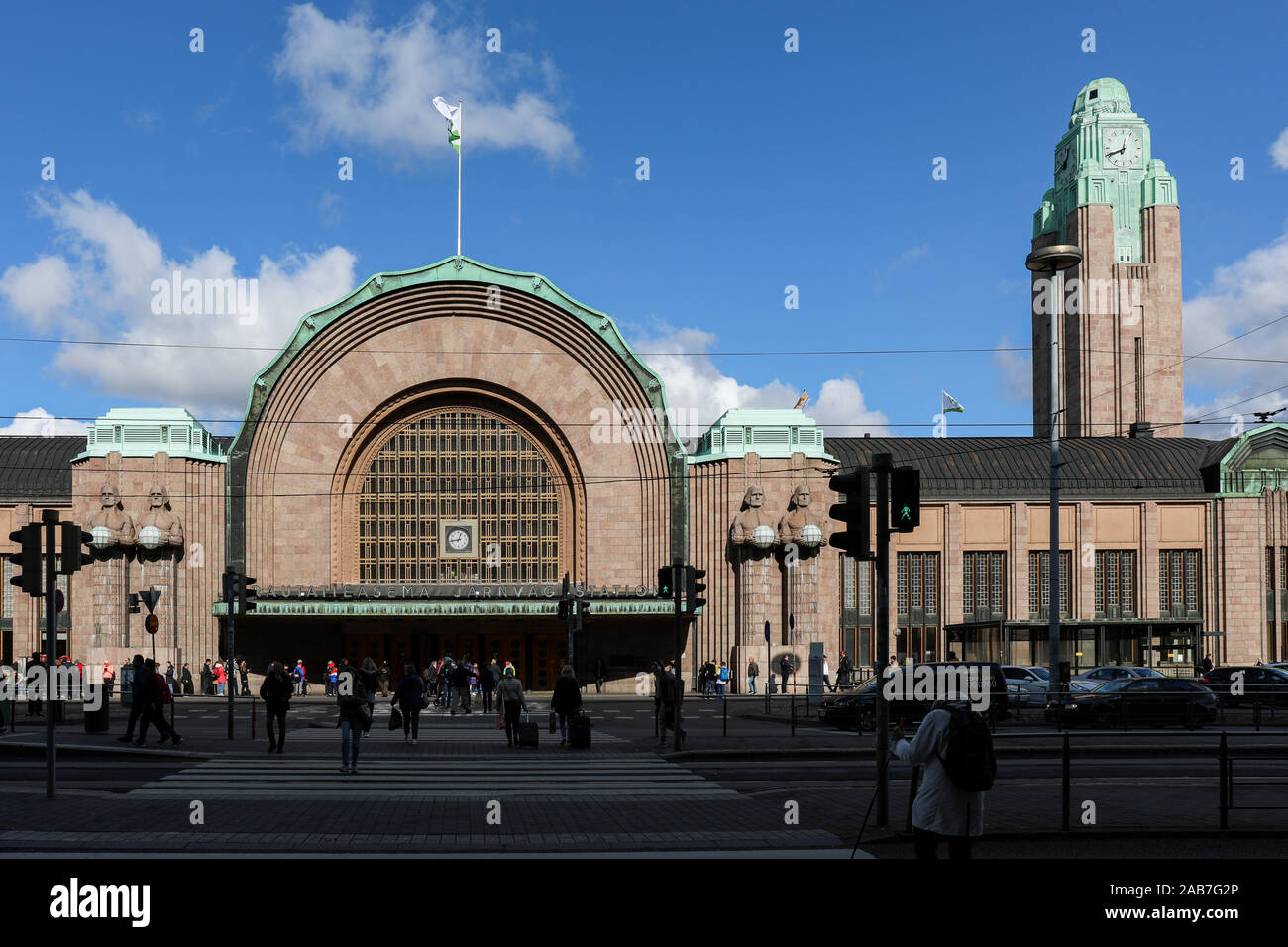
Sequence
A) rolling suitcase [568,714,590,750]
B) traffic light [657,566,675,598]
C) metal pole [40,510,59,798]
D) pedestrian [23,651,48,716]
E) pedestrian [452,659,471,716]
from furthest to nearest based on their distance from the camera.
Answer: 1. pedestrian [452,659,471,716]
2. pedestrian [23,651,48,716]
3. traffic light [657,566,675,598]
4. rolling suitcase [568,714,590,750]
5. metal pole [40,510,59,798]

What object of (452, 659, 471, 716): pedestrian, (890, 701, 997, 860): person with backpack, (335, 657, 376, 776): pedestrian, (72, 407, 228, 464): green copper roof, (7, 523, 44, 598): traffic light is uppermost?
(72, 407, 228, 464): green copper roof

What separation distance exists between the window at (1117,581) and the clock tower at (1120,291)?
16541 mm

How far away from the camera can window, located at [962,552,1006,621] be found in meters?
52.9

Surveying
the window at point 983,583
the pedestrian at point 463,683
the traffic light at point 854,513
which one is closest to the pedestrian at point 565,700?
the pedestrian at point 463,683

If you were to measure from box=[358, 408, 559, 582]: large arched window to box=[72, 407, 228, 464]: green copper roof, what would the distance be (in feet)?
22.9

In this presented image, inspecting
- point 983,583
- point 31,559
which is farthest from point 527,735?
point 983,583

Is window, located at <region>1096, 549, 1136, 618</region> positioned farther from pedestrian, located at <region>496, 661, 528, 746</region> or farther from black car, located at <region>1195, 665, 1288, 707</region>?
pedestrian, located at <region>496, 661, 528, 746</region>

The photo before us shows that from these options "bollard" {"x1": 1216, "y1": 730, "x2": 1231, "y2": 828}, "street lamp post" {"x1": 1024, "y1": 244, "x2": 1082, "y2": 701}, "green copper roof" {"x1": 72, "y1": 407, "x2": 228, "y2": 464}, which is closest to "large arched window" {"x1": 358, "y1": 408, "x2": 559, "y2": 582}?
"green copper roof" {"x1": 72, "y1": 407, "x2": 228, "y2": 464}

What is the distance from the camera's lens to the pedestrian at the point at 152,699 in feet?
75.5

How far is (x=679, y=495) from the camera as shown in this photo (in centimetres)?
4984

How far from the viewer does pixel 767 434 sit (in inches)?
1939

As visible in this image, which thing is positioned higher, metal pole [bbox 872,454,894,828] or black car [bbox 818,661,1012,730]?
metal pole [bbox 872,454,894,828]
